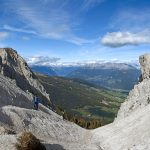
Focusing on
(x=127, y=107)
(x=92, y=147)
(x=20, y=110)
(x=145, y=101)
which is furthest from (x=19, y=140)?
(x=127, y=107)

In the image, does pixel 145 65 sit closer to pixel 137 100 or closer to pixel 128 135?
pixel 137 100

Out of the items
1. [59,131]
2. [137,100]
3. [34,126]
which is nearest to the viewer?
[34,126]

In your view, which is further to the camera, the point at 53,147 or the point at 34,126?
the point at 34,126

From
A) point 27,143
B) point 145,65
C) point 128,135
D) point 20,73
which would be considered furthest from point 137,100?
point 20,73

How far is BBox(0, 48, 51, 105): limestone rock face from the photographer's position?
158m

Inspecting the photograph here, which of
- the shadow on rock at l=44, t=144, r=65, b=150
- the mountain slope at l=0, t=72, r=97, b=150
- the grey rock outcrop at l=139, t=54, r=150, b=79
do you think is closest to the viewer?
the shadow on rock at l=44, t=144, r=65, b=150

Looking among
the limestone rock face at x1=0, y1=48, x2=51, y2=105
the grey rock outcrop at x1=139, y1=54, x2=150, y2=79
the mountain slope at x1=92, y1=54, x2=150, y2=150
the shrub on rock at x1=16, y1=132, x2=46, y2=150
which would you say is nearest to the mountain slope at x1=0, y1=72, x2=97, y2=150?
the shrub on rock at x1=16, y1=132, x2=46, y2=150

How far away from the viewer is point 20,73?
17562 cm

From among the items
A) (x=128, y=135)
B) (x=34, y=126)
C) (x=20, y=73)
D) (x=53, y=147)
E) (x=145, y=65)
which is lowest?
(x=128, y=135)

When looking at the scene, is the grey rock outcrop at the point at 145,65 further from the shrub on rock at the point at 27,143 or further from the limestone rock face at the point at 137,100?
the shrub on rock at the point at 27,143

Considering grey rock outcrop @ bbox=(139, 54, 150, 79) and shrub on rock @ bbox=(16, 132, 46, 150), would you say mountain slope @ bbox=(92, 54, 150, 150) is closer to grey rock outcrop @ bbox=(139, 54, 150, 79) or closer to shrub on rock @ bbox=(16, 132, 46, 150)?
shrub on rock @ bbox=(16, 132, 46, 150)

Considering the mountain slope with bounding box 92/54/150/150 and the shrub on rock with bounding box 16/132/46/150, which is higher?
the shrub on rock with bounding box 16/132/46/150

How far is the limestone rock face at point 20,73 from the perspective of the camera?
520 ft

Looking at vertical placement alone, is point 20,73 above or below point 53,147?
above
